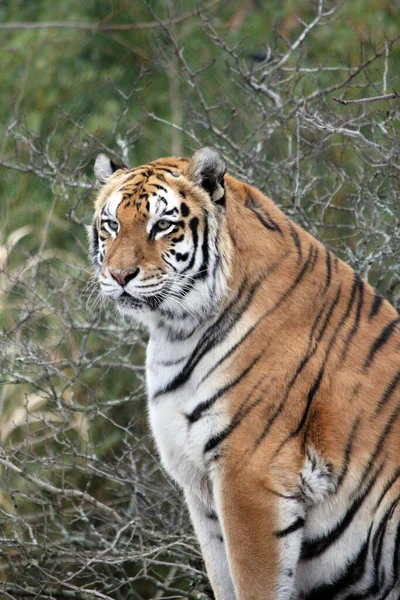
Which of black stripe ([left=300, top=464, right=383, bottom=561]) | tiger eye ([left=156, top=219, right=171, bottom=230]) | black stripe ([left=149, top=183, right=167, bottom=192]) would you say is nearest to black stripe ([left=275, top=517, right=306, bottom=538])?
black stripe ([left=300, top=464, right=383, bottom=561])

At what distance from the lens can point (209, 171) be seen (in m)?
3.60

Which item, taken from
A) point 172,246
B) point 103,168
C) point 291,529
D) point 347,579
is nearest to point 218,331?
point 172,246

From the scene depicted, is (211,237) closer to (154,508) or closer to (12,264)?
(154,508)

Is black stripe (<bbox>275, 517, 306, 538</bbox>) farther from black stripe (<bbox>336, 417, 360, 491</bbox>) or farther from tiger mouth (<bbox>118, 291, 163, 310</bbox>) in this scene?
tiger mouth (<bbox>118, 291, 163, 310</bbox>)

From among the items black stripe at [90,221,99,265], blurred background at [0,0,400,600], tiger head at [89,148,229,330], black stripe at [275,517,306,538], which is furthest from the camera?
blurred background at [0,0,400,600]

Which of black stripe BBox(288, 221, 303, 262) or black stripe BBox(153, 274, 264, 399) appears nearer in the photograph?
black stripe BBox(153, 274, 264, 399)

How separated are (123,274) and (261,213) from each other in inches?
24.6

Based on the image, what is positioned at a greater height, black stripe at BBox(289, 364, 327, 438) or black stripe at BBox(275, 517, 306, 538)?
black stripe at BBox(289, 364, 327, 438)

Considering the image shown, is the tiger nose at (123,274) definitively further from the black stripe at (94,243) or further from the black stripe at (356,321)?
the black stripe at (356,321)

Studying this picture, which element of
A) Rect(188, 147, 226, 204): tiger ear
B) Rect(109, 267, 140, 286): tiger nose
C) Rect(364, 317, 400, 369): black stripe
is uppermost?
Rect(188, 147, 226, 204): tiger ear

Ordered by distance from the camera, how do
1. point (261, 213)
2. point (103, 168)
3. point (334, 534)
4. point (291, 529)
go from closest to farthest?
point (291, 529) → point (334, 534) → point (261, 213) → point (103, 168)

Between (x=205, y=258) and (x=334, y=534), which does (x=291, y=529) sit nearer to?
(x=334, y=534)

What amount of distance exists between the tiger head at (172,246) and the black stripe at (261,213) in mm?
174

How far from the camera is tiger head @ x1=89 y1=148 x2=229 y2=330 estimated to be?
139 inches
